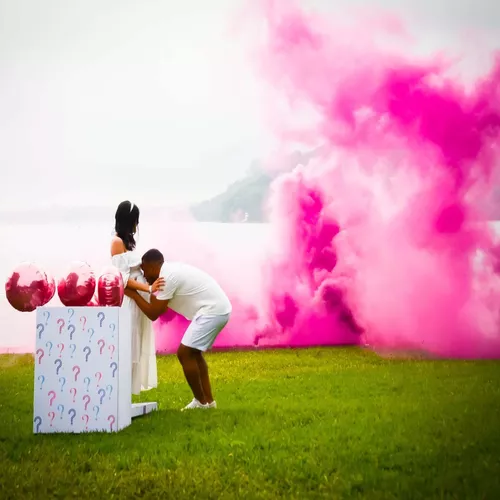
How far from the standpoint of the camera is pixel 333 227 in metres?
9.49

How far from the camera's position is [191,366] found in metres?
4.90

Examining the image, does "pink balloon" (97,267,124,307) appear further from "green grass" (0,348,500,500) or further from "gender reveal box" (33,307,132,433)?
"green grass" (0,348,500,500)

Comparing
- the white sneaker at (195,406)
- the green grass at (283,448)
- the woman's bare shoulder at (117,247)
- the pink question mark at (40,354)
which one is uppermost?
the woman's bare shoulder at (117,247)

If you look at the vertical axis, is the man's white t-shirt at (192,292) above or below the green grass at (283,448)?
above

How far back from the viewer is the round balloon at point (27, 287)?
433cm

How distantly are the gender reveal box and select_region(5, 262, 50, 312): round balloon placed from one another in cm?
12

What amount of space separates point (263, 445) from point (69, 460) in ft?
3.23

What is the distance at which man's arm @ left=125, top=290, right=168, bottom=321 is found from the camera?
488 cm

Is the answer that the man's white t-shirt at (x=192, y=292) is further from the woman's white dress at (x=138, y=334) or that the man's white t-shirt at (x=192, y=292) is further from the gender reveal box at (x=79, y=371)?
the gender reveal box at (x=79, y=371)

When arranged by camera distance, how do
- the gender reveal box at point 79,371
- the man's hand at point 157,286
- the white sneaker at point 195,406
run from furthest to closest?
the white sneaker at point 195,406, the man's hand at point 157,286, the gender reveal box at point 79,371

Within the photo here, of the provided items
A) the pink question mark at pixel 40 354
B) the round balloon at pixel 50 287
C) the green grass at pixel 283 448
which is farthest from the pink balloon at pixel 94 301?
the green grass at pixel 283 448

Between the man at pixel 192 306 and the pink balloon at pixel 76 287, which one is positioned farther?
the man at pixel 192 306

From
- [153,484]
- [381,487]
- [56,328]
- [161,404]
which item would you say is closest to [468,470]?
[381,487]

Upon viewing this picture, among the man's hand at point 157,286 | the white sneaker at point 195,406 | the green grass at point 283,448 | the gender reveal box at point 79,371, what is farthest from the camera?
the white sneaker at point 195,406
